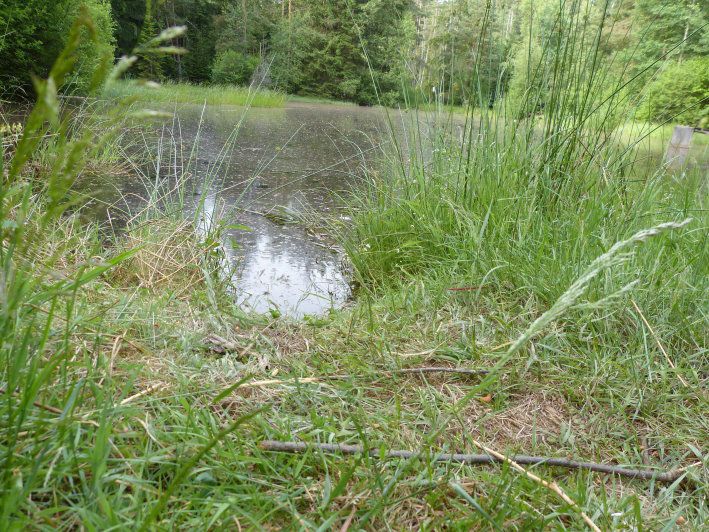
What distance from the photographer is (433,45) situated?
2.58 m

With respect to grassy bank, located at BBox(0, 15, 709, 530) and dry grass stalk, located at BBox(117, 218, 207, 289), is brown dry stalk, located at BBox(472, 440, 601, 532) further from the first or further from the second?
dry grass stalk, located at BBox(117, 218, 207, 289)

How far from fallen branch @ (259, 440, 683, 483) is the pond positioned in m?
0.87

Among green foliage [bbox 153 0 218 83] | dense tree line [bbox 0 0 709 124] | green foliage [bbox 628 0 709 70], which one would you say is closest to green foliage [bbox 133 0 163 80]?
dense tree line [bbox 0 0 709 124]

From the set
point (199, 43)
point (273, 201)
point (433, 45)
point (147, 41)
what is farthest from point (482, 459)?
point (199, 43)

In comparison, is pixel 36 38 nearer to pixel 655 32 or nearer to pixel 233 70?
pixel 655 32

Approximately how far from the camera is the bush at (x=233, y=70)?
13327mm

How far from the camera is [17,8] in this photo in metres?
5.37

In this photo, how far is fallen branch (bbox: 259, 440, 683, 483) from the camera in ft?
2.51

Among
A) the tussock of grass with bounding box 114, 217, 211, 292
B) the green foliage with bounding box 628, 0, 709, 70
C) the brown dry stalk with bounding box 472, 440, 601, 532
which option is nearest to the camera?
the brown dry stalk with bounding box 472, 440, 601, 532

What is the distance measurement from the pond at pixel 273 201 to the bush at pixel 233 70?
26.3 feet

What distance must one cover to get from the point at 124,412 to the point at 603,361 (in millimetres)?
930

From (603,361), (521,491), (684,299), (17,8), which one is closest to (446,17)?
(684,299)

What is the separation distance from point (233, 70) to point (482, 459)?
47.3 feet

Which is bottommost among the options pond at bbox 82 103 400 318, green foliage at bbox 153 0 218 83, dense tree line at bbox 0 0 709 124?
pond at bbox 82 103 400 318
